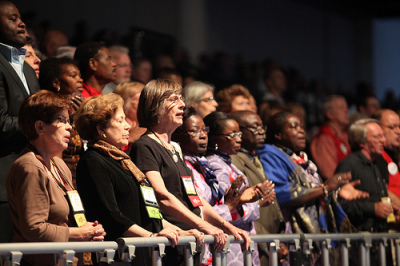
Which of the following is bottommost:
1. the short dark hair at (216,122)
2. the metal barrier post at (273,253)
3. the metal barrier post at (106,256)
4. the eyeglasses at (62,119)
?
the metal barrier post at (273,253)

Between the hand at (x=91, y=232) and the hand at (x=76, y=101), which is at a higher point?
the hand at (x=76, y=101)

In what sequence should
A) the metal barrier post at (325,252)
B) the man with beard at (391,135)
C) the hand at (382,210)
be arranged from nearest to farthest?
1. the metal barrier post at (325,252)
2. the hand at (382,210)
3. the man with beard at (391,135)

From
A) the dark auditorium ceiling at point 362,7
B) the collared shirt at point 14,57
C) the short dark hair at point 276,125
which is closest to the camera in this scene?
the collared shirt at point 14,57

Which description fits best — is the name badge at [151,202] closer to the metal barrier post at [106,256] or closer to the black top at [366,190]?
the metal barrier post at [106,256]

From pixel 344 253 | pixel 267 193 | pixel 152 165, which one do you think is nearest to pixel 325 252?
pixel 344 253

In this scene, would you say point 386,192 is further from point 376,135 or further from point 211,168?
point 211,168

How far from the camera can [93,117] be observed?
12.0ft

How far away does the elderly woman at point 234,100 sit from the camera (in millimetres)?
6039

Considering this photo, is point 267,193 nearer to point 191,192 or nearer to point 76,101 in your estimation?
point 191,192

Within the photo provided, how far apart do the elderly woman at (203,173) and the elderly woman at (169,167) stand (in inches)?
9.0

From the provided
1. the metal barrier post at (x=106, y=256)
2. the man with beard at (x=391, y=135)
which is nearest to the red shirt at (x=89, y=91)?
the metal barrier post at (x=106, y=256)

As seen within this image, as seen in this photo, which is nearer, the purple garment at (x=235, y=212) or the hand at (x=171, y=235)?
the hand at (x=171, y=235)

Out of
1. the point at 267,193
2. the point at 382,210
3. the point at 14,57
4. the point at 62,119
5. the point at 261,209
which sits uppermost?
the point at 14,57

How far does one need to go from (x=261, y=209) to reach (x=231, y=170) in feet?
1.29
